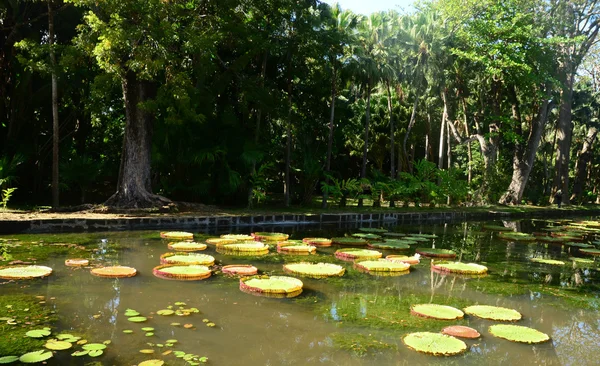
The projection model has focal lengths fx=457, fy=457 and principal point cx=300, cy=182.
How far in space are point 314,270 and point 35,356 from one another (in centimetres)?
399

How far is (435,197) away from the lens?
61.4ft

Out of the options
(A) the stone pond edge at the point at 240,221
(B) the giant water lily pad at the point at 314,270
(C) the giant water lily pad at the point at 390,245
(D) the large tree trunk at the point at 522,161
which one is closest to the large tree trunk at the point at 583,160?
(D) the large tree trunk at the point at 522,161

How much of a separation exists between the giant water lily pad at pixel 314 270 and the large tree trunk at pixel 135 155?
6.35 metres

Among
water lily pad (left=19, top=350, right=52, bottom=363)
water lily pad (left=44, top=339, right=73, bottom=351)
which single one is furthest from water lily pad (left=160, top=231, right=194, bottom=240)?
water lily pad (left=19, top=350, right=52, bottom=363)

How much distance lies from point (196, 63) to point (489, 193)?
15.5m

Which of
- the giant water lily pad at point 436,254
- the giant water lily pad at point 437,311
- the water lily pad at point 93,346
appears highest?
the giant water lily pad at point 436,254

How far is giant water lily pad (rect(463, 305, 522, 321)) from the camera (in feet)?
16.7

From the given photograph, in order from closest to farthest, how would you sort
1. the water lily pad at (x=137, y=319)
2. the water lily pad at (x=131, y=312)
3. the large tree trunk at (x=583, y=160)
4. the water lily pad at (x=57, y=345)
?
1. the water lily pad at (x=57, y=345)
2. the water lily pad at (x=137, y=319)
3. the water lily pad at (x=131, y=312)
4. the large tree trunk at (x=583, y=160)

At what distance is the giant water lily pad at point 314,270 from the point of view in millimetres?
6633

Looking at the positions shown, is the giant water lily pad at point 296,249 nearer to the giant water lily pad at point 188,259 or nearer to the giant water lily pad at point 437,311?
the giant water lily pad at point 188,259

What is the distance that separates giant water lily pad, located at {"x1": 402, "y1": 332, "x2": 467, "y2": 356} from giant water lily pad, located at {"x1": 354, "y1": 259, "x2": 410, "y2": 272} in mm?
2908

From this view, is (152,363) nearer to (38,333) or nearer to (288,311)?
(38,333)

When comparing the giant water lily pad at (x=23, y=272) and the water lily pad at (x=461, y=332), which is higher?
the giant water lily pad at (x=23, y=272)

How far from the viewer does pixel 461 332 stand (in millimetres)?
4430
